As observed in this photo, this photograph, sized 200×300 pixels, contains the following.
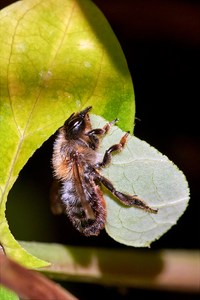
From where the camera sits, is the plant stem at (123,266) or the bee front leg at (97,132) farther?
the plant stem at (123,266)

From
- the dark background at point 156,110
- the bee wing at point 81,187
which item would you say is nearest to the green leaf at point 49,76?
the bee wing at point 81,187

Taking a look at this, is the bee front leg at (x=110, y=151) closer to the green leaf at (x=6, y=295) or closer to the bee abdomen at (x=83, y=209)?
the bee abdomen at (x=83, y=209)

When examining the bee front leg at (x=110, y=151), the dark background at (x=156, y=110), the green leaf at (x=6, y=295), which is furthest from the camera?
the dark background at (x=156, y=110)

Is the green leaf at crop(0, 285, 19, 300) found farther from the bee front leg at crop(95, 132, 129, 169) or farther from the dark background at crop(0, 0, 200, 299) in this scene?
the dark background at crop(0, 0, 200, 299)

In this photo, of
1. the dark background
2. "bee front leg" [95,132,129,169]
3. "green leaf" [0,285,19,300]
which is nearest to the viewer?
"green leaf" [0,285,19,300]

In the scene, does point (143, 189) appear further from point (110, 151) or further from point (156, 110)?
point (156, 110)

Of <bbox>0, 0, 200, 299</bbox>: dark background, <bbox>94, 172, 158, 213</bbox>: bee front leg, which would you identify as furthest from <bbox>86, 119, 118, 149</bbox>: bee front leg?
<bbox>0, 0, 200, 299</bbox>: dark background
